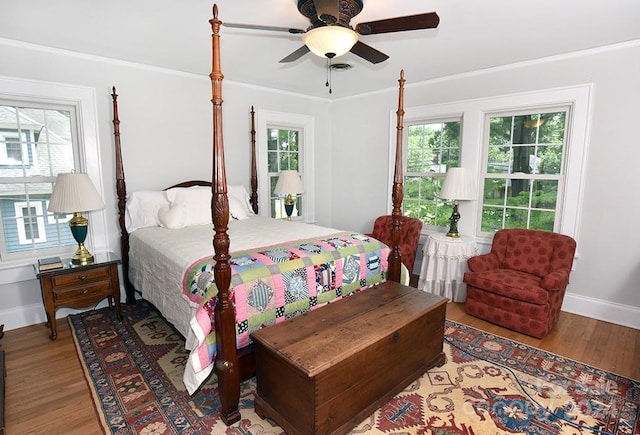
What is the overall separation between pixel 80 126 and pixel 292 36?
7.17 feet

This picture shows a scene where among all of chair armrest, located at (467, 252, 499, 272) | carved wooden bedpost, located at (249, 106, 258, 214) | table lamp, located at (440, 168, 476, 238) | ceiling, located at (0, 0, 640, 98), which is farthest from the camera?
carved wooden bedpost, located at (249, 106, 258, 214)

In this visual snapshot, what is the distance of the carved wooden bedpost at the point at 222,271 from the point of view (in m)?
1.72

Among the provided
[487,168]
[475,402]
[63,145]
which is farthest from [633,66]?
[63,145]

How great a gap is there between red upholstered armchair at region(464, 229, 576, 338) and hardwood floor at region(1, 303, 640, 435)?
0.41 feet

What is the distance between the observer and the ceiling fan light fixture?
1995mm

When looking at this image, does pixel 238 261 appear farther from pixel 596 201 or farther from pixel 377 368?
pixel 596 201

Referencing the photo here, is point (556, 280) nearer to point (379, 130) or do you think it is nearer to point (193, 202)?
point (379, 130)

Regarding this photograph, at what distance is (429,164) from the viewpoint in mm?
4402

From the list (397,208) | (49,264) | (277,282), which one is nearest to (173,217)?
(49,264)

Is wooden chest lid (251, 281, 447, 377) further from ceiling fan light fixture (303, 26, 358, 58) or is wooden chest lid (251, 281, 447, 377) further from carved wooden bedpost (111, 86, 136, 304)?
carved wooden bedpost (111, 86, 136, 304)

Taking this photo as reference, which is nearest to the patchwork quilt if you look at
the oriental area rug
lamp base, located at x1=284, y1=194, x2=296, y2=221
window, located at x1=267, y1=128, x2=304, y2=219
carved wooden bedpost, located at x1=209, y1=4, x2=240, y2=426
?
carved wooden bedpost, located at x1=209, y1=4, x2=240, y2=426

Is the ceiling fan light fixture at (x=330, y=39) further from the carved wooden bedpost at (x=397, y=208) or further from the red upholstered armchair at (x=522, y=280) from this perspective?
the red upholstered armchair at (x=522, y=280)

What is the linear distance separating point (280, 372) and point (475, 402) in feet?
4.13

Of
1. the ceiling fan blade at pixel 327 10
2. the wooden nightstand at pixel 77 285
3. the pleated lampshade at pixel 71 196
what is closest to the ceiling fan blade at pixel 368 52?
the ceiling fan blade at pixel 327 10
